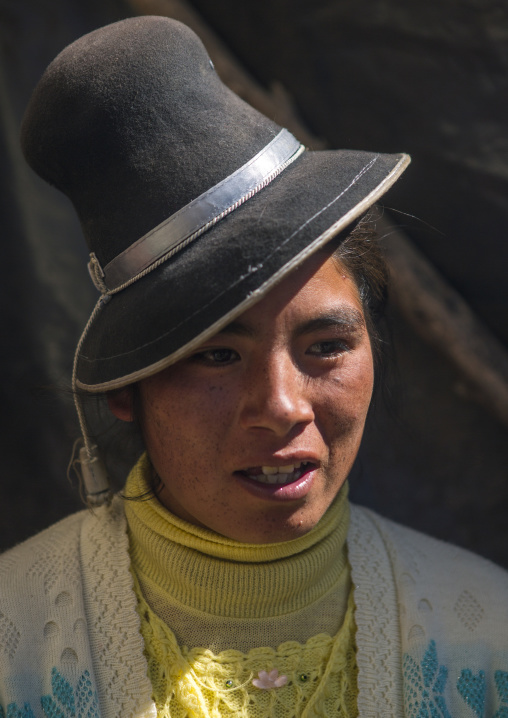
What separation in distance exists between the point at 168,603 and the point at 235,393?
0.57m

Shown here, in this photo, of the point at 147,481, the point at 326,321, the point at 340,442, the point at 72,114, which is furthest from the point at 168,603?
the point at 72,114

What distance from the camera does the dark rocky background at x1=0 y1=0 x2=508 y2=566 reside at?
7.69 feet

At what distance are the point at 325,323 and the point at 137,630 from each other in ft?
2.62

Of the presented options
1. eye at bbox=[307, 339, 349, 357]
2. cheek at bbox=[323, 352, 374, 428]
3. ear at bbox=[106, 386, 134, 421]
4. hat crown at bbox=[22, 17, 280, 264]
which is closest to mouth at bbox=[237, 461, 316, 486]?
cheek at bbox=[323, 352, 374, 428]

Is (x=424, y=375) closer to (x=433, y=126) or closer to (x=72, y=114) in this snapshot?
(x=433, y=126)

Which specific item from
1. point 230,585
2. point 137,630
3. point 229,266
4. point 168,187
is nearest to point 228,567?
point 230,585

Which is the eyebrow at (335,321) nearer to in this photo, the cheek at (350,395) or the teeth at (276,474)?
the cheek at (350,395)

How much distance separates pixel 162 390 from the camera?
4.92ft

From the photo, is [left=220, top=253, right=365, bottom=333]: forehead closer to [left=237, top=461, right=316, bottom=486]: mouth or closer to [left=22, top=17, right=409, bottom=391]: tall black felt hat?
[left=22, top=17, right=409, bottom=391]: tall black felt hat

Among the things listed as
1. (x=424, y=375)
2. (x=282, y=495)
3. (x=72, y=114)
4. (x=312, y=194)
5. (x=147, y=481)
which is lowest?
(x=424, y=375)

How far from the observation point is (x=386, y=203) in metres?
2.43

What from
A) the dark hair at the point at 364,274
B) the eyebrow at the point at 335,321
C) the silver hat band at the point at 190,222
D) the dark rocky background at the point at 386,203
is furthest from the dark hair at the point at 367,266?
the dark rocky background at the point at 386,203

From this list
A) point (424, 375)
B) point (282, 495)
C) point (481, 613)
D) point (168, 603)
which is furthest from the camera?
point (424, 375)

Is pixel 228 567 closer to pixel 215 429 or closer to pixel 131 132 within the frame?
pixel 215 429
